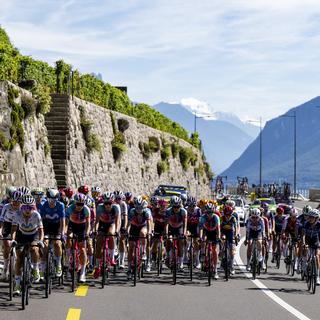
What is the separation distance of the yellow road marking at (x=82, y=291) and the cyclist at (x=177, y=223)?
3.49 meters

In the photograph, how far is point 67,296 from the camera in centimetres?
1267

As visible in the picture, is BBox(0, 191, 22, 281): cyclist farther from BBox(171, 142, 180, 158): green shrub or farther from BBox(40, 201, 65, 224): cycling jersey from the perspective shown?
BBox(171, 142, 180, 158): green shrub

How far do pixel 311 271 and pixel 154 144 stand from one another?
40.5m

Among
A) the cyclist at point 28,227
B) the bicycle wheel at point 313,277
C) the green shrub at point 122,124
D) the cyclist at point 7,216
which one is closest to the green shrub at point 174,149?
the green shrub at point 122,124

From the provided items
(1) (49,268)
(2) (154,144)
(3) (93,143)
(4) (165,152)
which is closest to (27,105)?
(3) (93,143)

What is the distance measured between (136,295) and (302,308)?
2786 mm

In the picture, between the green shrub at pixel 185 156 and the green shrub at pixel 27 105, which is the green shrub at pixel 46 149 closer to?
the green shrub at pixel 27 105

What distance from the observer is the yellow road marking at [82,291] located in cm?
1295

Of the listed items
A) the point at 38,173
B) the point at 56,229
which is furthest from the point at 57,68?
the point at 56,229

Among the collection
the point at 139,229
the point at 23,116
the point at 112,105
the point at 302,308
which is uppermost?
the point at 112,105

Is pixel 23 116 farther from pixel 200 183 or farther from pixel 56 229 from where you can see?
pixel 200 183

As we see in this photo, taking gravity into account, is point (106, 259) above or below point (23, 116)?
below

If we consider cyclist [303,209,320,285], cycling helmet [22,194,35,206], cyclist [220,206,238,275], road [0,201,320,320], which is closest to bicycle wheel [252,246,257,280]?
cyclist [220,206,238,275]

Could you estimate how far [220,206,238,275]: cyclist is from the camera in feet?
57.6
